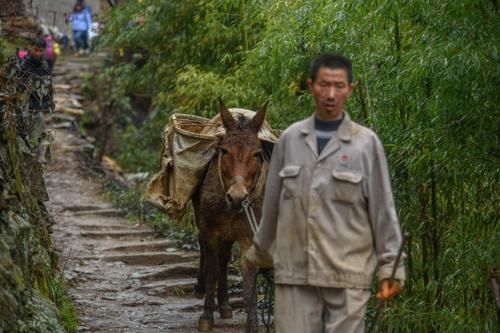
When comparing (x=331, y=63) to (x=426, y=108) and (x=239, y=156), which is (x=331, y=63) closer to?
(x=426, y=108)

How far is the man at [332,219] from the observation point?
5.64 meters

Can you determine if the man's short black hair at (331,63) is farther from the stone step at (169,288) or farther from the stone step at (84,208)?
the stone step at (84,208)

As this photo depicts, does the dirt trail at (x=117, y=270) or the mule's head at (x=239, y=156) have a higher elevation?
the mule's head at (x=239, y=156)

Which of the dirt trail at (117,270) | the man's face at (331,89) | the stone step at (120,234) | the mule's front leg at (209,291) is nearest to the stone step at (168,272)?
the dirt trail at (117,270)

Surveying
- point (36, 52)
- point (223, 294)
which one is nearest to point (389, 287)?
point (223, 294)

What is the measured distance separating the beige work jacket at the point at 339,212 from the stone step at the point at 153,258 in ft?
26.7

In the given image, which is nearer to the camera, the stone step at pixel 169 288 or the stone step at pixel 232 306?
the stone step at pixel 232 306

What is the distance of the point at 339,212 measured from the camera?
565cm

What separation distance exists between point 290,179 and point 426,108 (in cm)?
278

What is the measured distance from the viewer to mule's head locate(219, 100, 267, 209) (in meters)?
8.96

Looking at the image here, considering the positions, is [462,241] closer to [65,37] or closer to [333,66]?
[333,66]

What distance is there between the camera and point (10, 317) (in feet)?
21.9

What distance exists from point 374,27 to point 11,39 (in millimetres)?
3924

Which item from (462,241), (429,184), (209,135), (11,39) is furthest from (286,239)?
(11,39)
